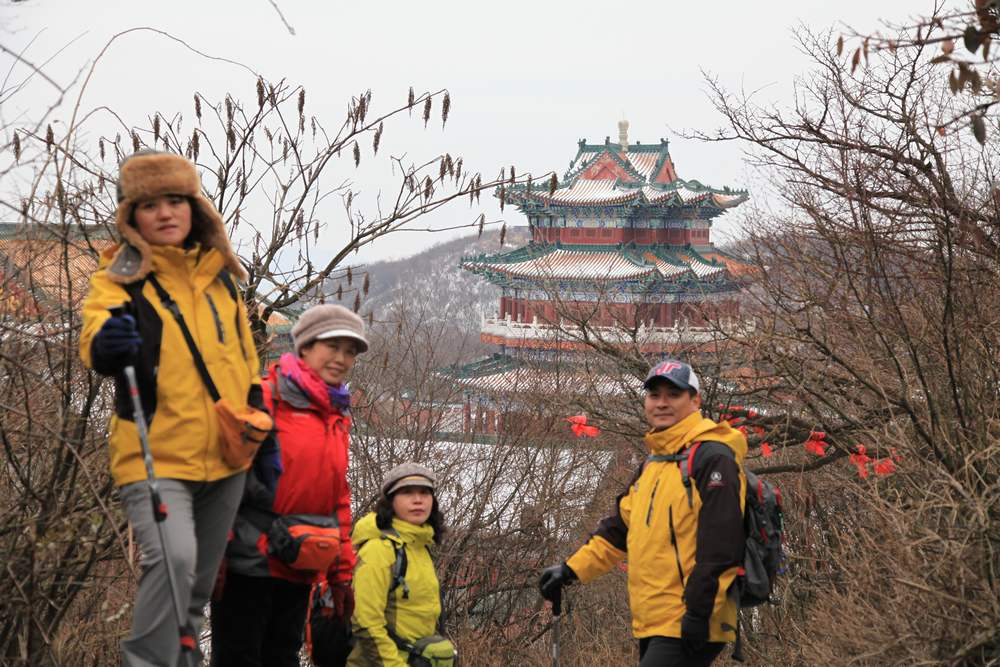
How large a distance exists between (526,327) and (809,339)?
25660mm

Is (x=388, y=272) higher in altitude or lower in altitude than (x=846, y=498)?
higher

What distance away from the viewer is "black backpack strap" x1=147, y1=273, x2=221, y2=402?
2.91m

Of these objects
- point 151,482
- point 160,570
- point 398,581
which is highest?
point 151,482

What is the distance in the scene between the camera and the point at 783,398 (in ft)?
36.2

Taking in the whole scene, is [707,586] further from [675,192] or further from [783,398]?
[675,192]

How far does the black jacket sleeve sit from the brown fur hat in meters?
1.63

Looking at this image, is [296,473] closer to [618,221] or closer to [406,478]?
[406,478]

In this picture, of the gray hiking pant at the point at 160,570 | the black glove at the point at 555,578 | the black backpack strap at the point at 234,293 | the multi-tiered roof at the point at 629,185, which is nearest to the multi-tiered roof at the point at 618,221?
the multi-tiered roof at the point at 629,185

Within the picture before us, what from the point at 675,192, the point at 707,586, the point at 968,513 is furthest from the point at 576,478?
the point at 675,192

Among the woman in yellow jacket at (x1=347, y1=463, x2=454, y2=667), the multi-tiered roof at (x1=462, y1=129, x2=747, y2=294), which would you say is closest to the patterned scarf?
the woman in yellow jacket at (x1=347, y1=463, x2=454, y2=667)

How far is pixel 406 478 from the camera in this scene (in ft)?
14.1

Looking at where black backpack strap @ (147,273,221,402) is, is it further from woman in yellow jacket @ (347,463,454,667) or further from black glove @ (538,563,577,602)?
black glove @ (538,563,577,602)

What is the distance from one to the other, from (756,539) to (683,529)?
0.23 metres

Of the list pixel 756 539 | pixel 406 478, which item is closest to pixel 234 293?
pixel 406 478
